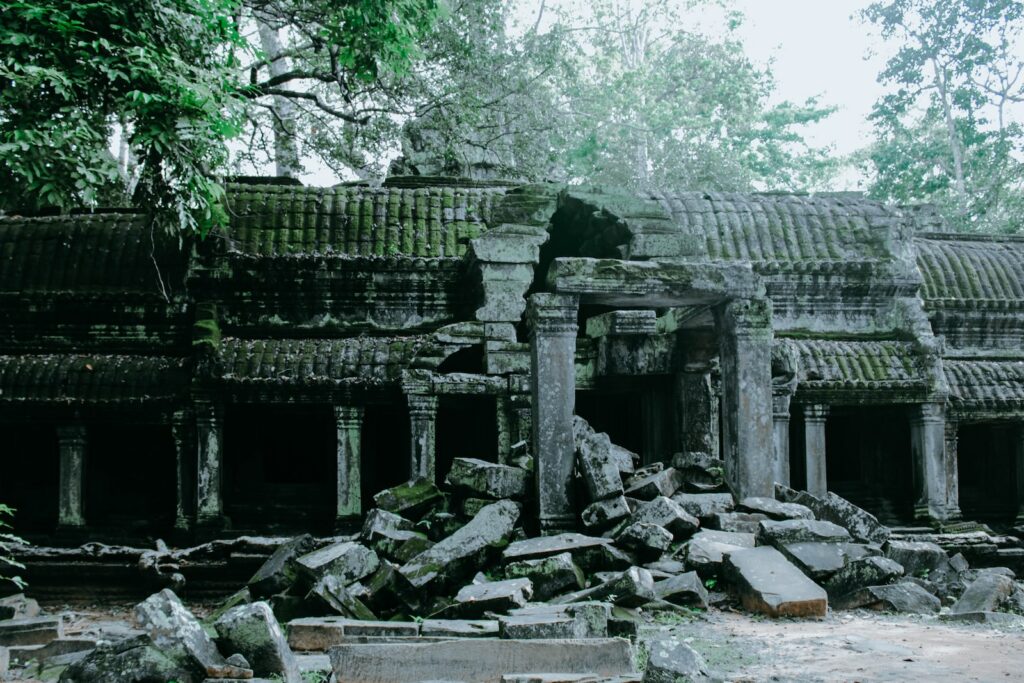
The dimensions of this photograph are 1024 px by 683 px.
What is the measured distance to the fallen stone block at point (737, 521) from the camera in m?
7.92

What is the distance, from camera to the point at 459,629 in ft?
19.2

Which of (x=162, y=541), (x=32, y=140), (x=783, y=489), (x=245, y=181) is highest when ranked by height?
(x=245, y=181)

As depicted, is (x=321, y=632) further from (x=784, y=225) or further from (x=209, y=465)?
(x=784, y=225)

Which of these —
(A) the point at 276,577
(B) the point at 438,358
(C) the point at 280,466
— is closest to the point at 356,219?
(B) the point at 438,358

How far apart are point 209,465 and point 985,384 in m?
10.2

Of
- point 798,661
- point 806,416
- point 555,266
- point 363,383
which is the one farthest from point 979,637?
point 363,383

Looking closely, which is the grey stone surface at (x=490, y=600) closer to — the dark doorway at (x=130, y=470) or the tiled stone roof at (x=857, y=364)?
the tiled stone roof at (x=857, y=364)

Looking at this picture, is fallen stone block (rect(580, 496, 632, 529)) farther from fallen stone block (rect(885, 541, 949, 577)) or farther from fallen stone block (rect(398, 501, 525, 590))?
fallen stone block (rect(885, 541, 949, 577))

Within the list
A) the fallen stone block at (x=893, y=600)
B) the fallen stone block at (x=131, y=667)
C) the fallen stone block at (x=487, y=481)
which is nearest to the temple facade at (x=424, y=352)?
the fallen stone block at (x=487, y=481)

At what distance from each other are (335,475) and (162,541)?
225cm

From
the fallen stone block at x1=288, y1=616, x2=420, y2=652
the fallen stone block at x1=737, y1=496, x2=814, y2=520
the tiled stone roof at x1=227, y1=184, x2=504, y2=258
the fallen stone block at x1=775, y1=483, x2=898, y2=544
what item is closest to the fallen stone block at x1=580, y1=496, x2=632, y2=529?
the fallen stone block at x1=737, y1=496, x2=814, y2=520

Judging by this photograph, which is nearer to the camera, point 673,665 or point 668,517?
point 673,665

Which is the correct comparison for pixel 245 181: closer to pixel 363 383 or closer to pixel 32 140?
pixel 363 383

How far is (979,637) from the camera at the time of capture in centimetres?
614
